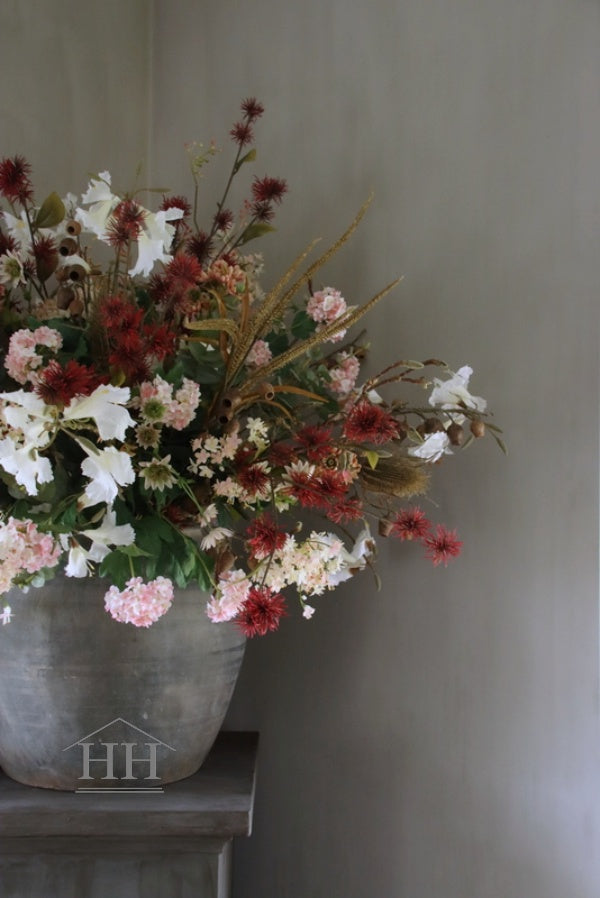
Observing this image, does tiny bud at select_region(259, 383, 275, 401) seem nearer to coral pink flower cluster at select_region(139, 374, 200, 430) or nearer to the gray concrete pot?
coral pink flower cluster at select_region(139, 374, 200, 430)

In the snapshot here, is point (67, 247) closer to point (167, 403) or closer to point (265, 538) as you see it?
point (167, 403)

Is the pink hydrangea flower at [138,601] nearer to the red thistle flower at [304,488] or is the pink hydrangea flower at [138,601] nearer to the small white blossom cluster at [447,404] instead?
the red thistle flower at [304,488]

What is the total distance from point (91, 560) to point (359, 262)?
693 millimetres

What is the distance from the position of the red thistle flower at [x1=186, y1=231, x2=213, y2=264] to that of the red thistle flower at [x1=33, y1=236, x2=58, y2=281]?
0.21 metres

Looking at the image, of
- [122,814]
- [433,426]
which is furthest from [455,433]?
[122,814]

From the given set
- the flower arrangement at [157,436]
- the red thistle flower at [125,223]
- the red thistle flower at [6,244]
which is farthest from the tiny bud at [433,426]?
the red thistle flower at [6,244]

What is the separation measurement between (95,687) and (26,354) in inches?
15.3

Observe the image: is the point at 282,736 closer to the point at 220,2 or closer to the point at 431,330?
the point at 431,330

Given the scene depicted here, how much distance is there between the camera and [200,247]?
1091mm

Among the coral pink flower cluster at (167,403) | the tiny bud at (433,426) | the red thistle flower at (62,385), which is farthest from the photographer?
the tiny bud at (433,426)

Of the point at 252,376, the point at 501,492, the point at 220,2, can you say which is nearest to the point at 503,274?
the point at 501,492

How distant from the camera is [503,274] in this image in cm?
126

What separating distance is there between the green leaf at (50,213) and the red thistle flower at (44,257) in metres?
0.02

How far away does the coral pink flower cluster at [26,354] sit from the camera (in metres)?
0.79
